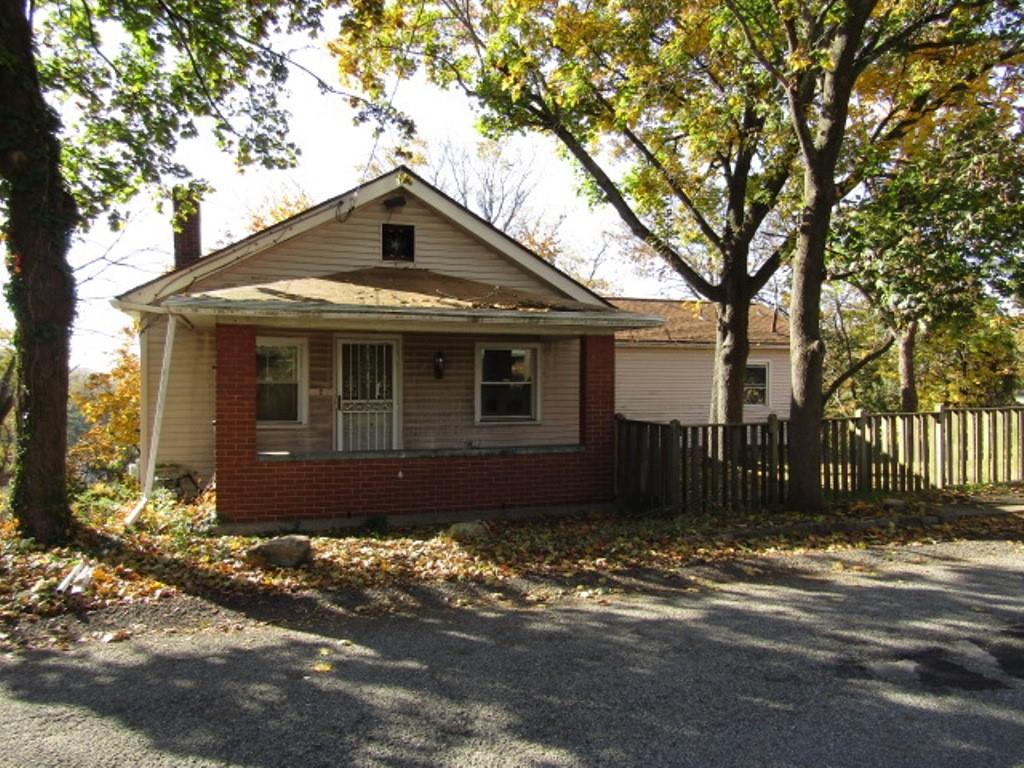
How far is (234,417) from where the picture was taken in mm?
9102

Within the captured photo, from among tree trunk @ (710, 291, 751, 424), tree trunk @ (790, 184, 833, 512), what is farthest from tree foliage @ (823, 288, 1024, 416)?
tree trunk @ (790, 184, 833, 512)

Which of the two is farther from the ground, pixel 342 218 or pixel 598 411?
pixel 342 218

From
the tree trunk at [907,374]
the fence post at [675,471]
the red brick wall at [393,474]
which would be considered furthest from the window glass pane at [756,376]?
the fence post at [675,471]

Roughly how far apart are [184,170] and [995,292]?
1342cm

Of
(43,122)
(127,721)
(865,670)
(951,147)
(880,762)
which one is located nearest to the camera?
(880,762)

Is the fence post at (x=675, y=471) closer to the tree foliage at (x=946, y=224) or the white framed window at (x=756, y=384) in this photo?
the tree foliage at (x=946, y=224)

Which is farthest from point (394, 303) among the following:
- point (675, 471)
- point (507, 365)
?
point (675, 471)

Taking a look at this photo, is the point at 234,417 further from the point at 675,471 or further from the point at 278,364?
the point at 675,471

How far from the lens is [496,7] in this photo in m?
12.5

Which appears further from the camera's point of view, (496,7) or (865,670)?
(496,7)

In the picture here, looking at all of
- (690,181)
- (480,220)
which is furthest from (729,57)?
(480,220)

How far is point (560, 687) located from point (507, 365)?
8.89 meters

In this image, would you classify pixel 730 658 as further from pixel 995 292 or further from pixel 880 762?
pixel 995 292

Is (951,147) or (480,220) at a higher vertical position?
(951,147)
